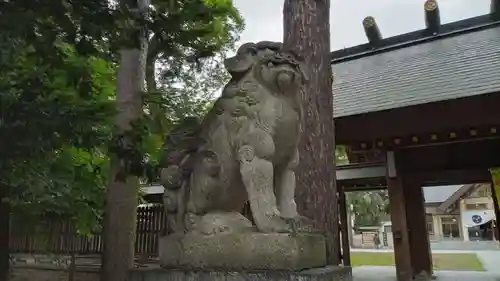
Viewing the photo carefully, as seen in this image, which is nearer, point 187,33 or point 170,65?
point 187,33

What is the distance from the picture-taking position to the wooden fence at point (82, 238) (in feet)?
21.7

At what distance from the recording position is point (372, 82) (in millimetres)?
7945

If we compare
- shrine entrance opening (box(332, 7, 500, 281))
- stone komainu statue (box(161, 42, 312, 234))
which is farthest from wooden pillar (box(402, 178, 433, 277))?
stone komainu statue (box(161, 42, 312, 234))

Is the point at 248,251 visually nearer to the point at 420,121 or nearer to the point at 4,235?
the point at 4,235

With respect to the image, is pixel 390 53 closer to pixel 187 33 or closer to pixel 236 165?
pixel 187 33

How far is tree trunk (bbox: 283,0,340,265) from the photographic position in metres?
3.63

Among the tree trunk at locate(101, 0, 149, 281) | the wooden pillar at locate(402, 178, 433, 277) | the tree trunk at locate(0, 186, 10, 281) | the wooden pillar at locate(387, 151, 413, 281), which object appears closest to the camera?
the tree trunk at locate(0, 186, 10, 281)

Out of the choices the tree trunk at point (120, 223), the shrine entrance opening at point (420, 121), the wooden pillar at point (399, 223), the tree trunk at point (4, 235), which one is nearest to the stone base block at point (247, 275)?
the tree trunk at point (4, 235)

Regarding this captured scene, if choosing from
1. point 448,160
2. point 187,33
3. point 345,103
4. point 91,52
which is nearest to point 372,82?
point 345,103

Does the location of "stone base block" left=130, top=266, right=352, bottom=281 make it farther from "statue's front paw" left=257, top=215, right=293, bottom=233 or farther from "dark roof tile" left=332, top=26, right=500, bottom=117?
"dark roof tile" left=332, top=26, right=500, bottom=117

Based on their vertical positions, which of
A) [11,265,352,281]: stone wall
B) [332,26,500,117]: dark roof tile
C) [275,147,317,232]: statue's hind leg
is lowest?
[11,265,352,281]: stone wall

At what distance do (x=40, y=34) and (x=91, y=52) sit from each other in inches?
11.3

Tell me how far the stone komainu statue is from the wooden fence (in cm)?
429

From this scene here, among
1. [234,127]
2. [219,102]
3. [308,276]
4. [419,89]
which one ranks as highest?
[419,89]
